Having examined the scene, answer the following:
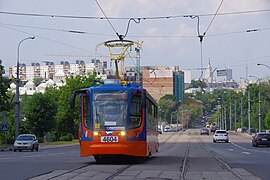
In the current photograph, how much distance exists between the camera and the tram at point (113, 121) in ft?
76.0

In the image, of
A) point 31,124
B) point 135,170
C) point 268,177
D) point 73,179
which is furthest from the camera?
point 31,124

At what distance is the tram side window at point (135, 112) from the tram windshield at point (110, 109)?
0.33 metres

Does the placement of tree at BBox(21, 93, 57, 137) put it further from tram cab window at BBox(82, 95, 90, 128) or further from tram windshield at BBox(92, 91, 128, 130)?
tram windshield at BBox(92, 91, 128, 130)

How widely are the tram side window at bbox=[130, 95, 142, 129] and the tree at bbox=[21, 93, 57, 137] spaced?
54.2 meters

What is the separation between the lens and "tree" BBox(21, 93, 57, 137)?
77.1m

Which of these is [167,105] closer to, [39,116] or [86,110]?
[39,116]

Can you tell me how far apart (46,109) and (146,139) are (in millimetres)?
54886

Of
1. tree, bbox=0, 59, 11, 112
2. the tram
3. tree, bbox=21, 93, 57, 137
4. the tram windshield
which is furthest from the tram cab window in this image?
tree, bbox=21, 93, 57, 137

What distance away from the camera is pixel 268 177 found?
63.0 ft

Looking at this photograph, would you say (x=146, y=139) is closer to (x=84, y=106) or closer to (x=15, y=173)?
(x=84, y=106)

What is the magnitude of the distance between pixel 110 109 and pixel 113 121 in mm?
537

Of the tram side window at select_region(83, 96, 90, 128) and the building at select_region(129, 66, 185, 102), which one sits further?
the building at select_region(129, 66, 185, 102)

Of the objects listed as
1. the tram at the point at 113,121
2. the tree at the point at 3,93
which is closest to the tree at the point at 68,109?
the tree at the point at 3,93

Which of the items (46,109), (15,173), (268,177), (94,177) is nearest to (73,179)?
(94,177)
